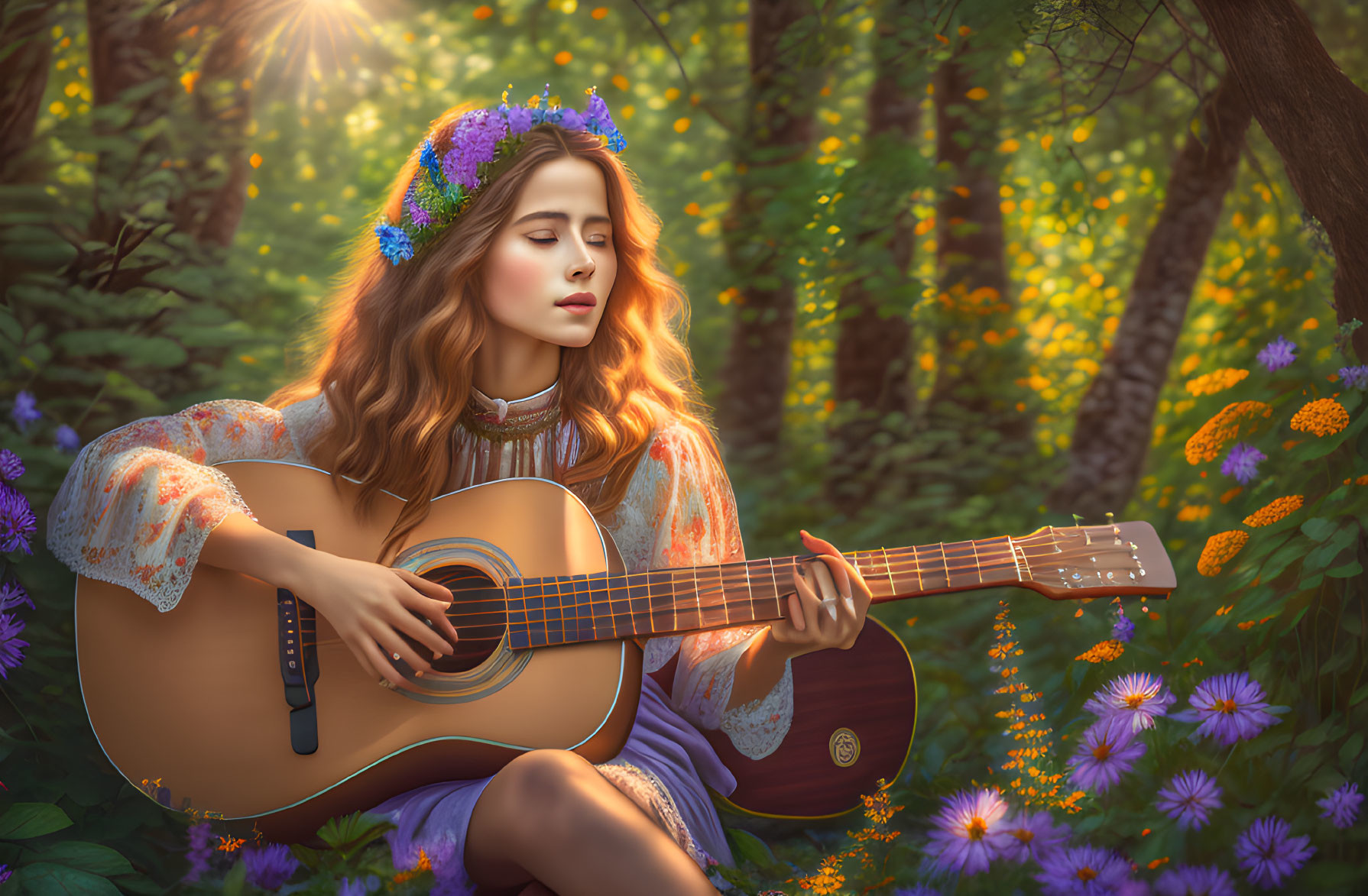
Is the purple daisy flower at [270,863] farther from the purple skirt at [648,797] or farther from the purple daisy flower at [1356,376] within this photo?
the purple daisy flower at [1356,376]

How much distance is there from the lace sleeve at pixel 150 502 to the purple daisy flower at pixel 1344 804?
A: 2284mm

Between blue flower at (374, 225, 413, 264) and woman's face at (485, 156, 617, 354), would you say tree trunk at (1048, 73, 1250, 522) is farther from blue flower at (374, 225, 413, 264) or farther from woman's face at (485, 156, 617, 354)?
blue flower at (374, 225, 413, 264)

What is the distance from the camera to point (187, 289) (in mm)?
2713

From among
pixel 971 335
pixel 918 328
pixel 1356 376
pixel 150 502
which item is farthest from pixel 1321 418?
pixel 150 502

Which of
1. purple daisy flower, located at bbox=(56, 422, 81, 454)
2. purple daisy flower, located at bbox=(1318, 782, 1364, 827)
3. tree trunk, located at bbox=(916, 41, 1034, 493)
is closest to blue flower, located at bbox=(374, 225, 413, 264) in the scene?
purple daisy flower, located at bbox=(56, 422, 81, 454)

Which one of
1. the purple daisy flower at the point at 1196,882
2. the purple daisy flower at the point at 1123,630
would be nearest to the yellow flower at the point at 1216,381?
the purple daisy flower at the point at 1123,630

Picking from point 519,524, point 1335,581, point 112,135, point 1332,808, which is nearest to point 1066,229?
point 1335,581

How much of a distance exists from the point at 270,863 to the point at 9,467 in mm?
1194

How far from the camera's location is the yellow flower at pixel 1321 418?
2101mm

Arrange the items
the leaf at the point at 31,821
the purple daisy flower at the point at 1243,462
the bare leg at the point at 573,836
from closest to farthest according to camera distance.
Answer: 1. the bare leg at the point at 573,836
2. the leaf at the point at 31,821
3. the purple daisy flower at the point at 1243,462

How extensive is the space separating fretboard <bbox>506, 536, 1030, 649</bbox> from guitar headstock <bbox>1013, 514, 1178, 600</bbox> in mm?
39

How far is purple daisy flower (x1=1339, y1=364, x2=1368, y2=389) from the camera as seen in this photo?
2078 millimetres

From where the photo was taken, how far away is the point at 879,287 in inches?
115

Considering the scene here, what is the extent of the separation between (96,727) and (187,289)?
1.34m
